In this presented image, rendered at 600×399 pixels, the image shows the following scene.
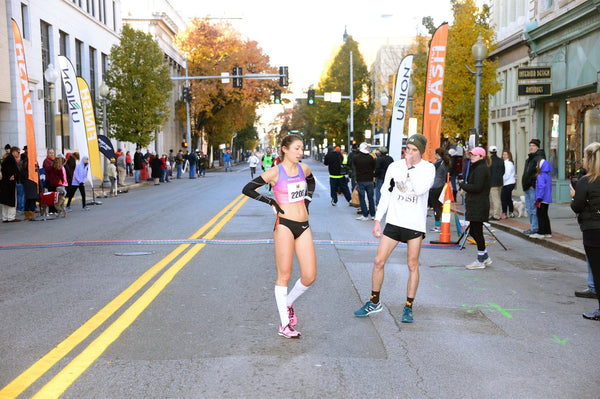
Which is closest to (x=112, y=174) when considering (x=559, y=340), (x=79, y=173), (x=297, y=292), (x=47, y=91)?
(x=79, y=173)

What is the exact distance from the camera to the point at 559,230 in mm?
14602

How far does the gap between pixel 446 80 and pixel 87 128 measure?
16.6 metres

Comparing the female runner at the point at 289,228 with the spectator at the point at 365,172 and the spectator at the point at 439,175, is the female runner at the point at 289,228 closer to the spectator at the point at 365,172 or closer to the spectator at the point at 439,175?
the spectator at the point at 439,175

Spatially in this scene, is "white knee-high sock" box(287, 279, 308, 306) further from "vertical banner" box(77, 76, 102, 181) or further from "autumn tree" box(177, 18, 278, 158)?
"autumn tree" box(177, 18, 278, 158)

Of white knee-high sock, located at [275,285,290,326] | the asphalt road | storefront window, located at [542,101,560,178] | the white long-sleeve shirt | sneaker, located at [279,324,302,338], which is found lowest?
the asphalt road

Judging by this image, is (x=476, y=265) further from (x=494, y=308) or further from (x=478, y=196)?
(x=494, y=308)

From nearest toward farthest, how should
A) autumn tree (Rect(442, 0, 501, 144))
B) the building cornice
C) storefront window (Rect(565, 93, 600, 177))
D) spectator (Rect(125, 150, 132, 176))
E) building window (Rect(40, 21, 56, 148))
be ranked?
1. the building cornice
2. storefront window (Rect(565, 93, 600, 177))
3. autumn tree (Rect(442, 0, 501, 144))
4. building window (Rect(40, 21, 56, 148))
5. spectator (Rect(125, 150, 132, 176))

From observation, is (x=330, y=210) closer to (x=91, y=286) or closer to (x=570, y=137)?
(x=570, y=137)

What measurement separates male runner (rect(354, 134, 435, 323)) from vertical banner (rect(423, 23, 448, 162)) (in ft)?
37.5

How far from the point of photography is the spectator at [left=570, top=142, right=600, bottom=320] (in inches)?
271

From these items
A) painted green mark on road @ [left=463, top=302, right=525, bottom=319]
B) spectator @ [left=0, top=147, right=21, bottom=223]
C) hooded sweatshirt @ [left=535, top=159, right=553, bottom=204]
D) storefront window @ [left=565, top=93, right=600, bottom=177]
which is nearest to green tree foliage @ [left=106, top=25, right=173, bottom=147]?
spectator @ [left=0, top=147, right=21, bottom=223]

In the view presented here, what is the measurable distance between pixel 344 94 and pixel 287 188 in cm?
7442

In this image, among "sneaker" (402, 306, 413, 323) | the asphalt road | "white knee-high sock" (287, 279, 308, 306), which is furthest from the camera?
"sneaker" (402, 306, 413, 323)

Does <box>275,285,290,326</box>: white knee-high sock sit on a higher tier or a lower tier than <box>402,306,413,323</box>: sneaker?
higher
